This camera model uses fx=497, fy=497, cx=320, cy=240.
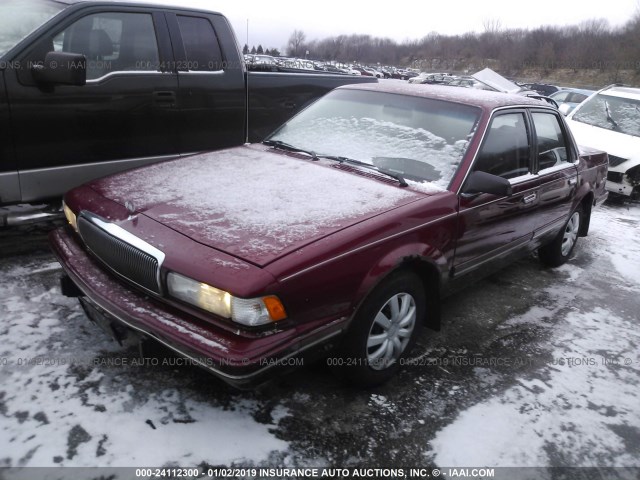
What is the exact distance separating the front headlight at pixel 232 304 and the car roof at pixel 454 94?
2.20 meters

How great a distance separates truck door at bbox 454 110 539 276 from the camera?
3.18m

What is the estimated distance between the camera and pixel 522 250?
403 centimetres

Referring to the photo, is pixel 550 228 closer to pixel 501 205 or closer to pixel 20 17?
pixel 501 205

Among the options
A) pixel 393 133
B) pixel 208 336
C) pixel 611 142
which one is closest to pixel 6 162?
pixel 208 336

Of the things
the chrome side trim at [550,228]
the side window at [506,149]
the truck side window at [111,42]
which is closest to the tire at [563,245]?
the chrome side trim at [550,228]

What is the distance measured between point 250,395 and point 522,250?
2.56 metres

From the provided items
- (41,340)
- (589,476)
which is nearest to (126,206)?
(41,340)

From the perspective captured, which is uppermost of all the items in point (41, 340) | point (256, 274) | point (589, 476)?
point (256, 274)

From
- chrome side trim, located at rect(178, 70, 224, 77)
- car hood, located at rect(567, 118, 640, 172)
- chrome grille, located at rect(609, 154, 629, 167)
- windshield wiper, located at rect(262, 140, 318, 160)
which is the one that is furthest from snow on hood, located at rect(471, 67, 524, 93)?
windshield wiper, located at rect(262, 140, 318, 160)

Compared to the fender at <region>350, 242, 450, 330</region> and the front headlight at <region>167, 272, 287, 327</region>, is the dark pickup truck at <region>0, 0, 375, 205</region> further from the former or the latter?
the fender at <region>350, 242, 450, 330</region>

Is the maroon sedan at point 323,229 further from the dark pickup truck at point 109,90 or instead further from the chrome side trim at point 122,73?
the chrome side trim at point 122,73

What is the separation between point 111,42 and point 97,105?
1.90ft

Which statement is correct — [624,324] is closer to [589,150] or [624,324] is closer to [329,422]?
[589,150]

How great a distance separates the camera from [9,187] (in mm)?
3758
